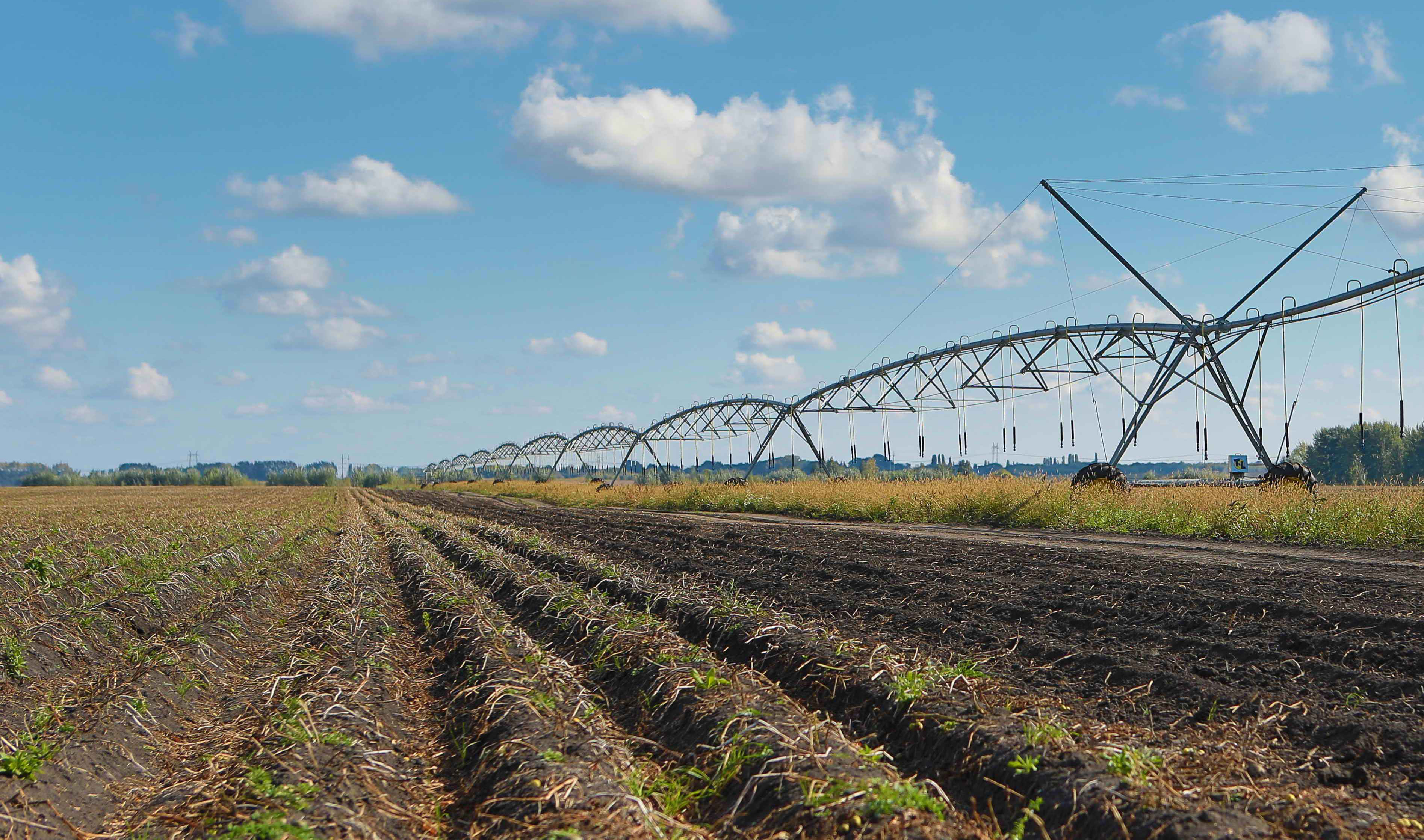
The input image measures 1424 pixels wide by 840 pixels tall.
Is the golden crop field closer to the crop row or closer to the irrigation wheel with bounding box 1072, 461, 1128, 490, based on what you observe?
the crop row

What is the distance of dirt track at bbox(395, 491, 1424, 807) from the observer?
6152 mm

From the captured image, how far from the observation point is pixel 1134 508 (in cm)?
2092

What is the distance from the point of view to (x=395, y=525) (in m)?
33.2

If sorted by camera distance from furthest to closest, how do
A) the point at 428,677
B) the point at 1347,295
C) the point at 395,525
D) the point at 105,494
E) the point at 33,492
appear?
the point at 33,492, the point at 105,494, the point at 395,525, the point at 1347,295, the point at 428,677

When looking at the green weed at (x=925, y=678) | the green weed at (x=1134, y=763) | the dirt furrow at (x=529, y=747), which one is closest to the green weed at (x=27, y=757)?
the dirt furrow at (x=529, y=747)

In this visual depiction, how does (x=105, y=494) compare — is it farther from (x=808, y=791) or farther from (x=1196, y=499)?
(x=808, y=791)

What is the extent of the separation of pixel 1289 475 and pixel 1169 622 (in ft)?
59.6

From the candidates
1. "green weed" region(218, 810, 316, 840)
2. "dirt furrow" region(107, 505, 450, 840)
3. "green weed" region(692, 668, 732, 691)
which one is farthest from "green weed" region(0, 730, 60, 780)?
"green weed" region(692, 668, 732, 691)

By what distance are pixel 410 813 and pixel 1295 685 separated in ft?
19.6

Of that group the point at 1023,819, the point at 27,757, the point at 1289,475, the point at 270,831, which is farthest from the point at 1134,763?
the point at 1289,475

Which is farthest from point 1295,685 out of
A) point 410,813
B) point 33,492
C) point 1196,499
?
point 33,492

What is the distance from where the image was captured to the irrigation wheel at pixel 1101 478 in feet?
78.5

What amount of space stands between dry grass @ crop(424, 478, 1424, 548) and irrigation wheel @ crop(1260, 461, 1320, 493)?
0.49 m

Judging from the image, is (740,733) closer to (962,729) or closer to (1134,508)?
(962,729)
